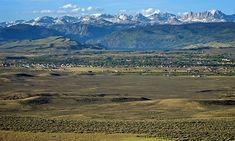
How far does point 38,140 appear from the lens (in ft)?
237

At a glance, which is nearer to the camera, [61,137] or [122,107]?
[61,137]

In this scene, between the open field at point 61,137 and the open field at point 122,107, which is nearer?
the open field at point 61,137

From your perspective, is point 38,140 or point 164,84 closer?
point 38,140

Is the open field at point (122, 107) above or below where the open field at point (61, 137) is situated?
below

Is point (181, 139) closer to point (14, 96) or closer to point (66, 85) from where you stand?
point (14, 96)

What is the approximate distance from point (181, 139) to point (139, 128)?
12.9 m

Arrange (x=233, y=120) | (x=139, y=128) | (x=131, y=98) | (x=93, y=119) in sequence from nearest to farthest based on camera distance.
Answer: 1. (x=139, y=128)
2. (x=233, y=120)
3. (x=93, y=119)
4. (x=131, y=98)

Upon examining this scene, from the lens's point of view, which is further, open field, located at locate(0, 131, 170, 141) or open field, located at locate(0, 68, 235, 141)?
open field, located at locate(0, 68, 235, 141)

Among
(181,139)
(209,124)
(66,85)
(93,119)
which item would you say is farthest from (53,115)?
(66,85)

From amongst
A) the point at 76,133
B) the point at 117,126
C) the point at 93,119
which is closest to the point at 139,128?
the point at 117,126

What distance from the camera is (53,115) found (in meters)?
110

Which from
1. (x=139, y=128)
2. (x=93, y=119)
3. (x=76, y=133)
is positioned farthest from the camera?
(x=93, y=119)

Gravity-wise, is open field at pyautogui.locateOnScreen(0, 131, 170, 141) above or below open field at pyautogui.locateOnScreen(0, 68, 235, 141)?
above

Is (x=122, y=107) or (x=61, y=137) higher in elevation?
(x=61, y=137)
